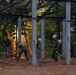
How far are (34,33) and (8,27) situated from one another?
11.8 m

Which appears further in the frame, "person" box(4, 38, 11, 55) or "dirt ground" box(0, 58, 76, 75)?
"person" box(4, 38, 11, 55)

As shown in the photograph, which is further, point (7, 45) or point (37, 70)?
point (7, 45)

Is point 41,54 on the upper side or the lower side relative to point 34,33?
lower

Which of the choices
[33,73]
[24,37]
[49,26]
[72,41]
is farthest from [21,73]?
[49,26]

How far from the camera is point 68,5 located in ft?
58.1

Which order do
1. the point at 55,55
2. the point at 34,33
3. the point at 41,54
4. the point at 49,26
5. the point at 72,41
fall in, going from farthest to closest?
the point at 49,26 → the point at 72,41 → the point at 41,54 → the point at 55,55 → the point at 34,33

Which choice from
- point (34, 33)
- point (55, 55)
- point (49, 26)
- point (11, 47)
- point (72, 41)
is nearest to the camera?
point (34, 33)

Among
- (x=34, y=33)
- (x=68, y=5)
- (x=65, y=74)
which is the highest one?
(x=68, y=5)

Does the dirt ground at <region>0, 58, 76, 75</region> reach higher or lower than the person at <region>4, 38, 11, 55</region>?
lower

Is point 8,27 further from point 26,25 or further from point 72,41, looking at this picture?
point 72,41

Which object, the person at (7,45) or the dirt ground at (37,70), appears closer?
the dirt ground at (37,70)

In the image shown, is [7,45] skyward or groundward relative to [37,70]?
skyward

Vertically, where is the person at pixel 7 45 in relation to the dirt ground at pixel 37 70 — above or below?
above

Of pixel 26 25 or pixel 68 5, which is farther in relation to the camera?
pixel 26 25
